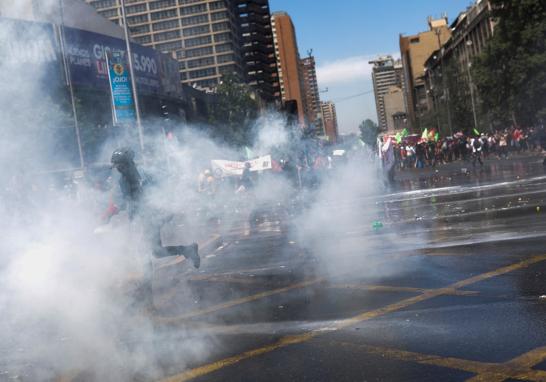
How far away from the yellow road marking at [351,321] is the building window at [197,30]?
324 feet

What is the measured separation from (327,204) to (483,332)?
15.1 metres

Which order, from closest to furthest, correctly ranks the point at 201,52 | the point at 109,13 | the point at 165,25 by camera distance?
the point at 109,13
the point at 165,25
the point at 201,52

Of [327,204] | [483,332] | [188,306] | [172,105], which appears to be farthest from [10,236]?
[172,105]

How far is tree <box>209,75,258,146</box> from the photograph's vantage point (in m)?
27.1

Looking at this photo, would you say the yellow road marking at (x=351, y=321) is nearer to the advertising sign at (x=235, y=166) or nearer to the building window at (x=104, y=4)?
the advertising sign at (x=235, y=166)

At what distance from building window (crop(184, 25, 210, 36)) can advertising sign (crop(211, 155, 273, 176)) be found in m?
80.2

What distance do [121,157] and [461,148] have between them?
137ft

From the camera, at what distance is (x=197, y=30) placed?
11012 centimetres

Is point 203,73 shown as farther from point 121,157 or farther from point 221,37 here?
point 121,157

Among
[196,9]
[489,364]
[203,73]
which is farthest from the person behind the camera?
[203,73]

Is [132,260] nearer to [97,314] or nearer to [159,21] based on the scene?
[97,314]

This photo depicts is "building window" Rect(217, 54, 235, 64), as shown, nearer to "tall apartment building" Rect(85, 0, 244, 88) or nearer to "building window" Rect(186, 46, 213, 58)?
"tall apartment building" Rect(85, 0, 244, 88)

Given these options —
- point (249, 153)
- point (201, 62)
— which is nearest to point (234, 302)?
point (249, 153)

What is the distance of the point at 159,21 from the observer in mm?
66375
